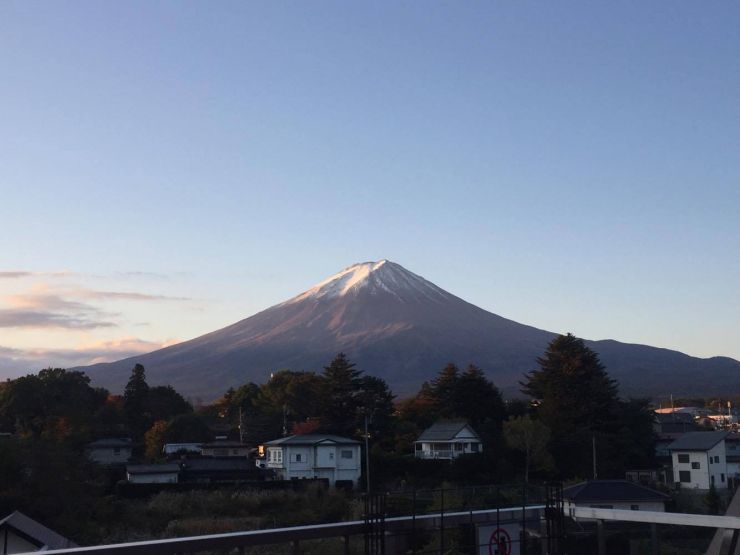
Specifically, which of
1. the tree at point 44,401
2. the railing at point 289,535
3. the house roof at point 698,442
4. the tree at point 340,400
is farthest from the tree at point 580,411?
the railing at point 289,535

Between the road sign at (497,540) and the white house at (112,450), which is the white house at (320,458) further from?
the road sign at (497,540)

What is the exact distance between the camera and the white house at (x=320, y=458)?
1334 inches

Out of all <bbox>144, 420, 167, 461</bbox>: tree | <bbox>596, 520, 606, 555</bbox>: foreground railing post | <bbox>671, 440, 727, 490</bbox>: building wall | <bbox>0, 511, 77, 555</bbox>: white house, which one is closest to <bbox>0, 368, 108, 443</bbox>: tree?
<bbox>144, 420, 167, 461</bbox>: tree

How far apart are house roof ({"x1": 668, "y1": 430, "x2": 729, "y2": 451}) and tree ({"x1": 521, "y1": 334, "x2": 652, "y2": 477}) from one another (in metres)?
1.63

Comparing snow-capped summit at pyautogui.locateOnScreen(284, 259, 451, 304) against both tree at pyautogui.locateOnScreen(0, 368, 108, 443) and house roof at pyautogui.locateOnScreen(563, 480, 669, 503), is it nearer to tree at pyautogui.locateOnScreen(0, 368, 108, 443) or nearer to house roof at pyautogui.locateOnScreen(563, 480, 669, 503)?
tree at pyautogui.locateOnScreen(0, 368, 108, 443)

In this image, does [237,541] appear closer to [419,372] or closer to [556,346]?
[556,346]

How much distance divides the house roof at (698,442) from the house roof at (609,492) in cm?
1173

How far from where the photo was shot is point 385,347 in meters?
134

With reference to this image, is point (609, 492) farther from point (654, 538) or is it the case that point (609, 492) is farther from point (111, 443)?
point (111, 443)

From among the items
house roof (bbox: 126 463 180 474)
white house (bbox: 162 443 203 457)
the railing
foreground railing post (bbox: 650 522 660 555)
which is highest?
the railing

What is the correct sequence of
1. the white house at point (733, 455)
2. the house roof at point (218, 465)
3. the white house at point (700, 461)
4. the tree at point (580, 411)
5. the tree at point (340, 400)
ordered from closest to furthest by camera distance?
the tree at point (580, 411), the house roof at point (218, 465), the white house at point (700, 461), the white house at point (733, 455), the tree at point (340, 400)

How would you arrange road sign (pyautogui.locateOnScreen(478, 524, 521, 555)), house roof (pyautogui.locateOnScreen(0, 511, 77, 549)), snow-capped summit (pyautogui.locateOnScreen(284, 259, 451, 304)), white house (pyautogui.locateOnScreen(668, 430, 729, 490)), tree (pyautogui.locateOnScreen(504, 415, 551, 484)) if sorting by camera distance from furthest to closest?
snow-capped summit (pyautogui.locateOnScreen(284, 259, 451, 304)), white house (pyautogui.locateOnScreen(668, 430, 729, 490)), tree (pyautogui.locateOnScreen(504, 415, 551, 484)), house roof (pyautogui.locateOnScreen(0, 511, 77, 549)), road sign (pyautogui.locateOnScreen(478, 524, 521, 555))

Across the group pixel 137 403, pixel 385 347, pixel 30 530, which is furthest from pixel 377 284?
pixel 30 530

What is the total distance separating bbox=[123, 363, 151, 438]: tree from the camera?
48.8 m
